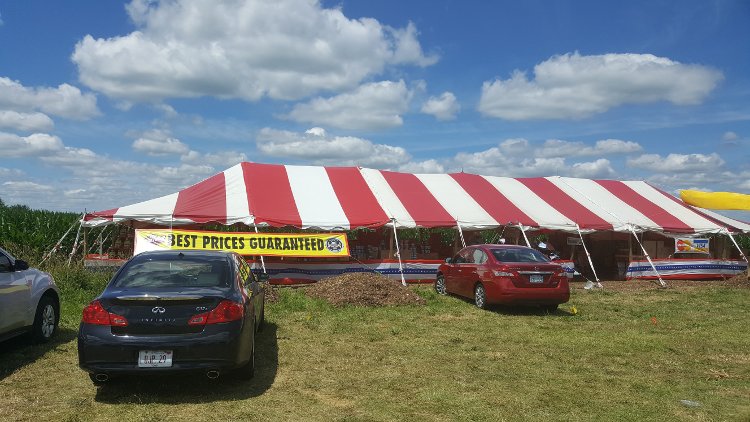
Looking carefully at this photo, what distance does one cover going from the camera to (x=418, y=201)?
1995 cm

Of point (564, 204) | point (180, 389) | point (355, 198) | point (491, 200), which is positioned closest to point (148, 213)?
point (355, 198)

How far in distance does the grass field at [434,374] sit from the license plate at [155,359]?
1.46 feet

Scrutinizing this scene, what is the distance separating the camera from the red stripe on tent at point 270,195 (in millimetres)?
17547

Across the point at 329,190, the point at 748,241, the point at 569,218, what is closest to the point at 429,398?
the point at 329,190

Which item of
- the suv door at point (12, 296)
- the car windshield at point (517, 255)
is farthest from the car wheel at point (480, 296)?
the suv door at point (12, 296)

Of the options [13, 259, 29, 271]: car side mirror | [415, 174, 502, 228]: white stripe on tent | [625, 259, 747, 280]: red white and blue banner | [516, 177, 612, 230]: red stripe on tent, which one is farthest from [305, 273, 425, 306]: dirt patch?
[625, 259, 747, 280]: red white and blue banner

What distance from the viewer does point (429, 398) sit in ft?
21.9

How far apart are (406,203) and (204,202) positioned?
647 centimetres

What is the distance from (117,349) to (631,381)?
6158mm

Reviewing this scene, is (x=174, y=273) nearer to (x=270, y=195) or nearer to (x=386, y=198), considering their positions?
(x=270, y=195)

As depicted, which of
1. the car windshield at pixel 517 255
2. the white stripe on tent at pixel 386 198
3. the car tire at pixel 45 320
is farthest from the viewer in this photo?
the white stripe on tent at pixel 386 198

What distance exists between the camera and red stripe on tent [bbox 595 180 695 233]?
70.9 ft

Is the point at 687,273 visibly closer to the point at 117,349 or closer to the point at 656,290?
the point at 656,290

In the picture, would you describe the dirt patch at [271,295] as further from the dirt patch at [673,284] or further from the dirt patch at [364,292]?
the dirt patch at [673,284]
